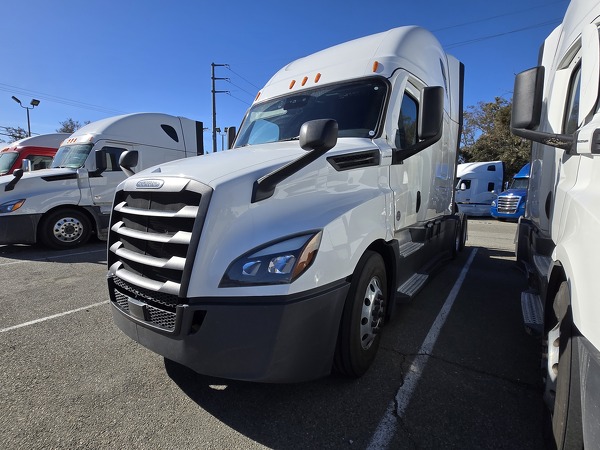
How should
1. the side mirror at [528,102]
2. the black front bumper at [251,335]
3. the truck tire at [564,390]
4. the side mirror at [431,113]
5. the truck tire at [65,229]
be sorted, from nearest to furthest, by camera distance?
the truck tire at [564,390] → the black front bumper at [251,335] → the side mirror at [528,102] → the side mirror at [431,113] → the truck tire at [65,229]

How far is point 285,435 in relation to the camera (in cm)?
216

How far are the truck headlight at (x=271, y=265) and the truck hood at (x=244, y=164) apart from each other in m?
0.51

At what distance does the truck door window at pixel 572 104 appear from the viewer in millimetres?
2713

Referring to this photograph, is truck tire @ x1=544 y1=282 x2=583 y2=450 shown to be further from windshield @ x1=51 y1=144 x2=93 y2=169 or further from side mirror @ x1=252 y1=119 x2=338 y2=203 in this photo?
windshield @ x1=51 y1=144 x2=93 y2=169

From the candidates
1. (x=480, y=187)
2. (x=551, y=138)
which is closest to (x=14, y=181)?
(x=551, y=138)

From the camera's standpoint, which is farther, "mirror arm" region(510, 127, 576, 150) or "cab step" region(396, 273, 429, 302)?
"cab step" region(396, 273, 429, 302)

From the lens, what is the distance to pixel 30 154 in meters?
14.0

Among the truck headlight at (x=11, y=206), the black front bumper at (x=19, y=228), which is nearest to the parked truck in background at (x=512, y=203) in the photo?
the black front bumper at (x=19, y=228)

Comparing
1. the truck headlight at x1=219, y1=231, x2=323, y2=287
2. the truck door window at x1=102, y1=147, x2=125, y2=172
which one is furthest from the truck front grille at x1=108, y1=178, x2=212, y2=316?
the truck door window at x1=102, y1=147, x2=125, y2=172

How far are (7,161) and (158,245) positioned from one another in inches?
645

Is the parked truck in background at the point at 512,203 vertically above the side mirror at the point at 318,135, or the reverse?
the side mirror at the point at 318,135

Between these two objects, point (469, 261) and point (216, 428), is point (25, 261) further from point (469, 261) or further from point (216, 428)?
point (469, 261)

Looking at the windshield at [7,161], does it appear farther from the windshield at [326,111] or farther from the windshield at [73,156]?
the windshield at [326,111]

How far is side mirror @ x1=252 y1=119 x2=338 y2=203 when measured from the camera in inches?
86.4
